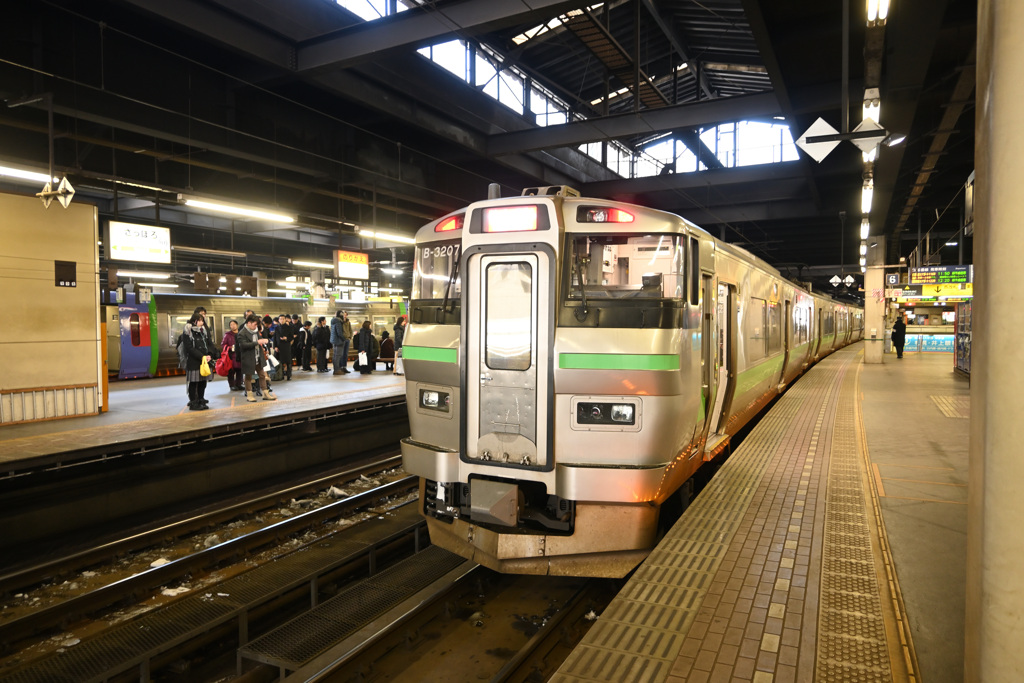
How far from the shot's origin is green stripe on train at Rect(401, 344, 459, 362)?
534 cm

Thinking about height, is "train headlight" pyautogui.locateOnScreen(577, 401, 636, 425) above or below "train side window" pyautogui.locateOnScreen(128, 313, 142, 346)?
below

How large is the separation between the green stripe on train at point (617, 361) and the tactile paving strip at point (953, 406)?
371 inches

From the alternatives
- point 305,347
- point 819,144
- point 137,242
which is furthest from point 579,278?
point 305,347

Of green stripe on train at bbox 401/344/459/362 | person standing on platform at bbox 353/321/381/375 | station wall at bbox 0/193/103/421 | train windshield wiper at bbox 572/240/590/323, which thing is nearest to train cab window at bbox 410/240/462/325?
green stripe on train at bbox 401/344/459/362

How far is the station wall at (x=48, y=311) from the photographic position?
33.4 ft

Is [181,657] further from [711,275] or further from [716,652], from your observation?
[711,275]

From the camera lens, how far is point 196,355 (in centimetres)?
1163

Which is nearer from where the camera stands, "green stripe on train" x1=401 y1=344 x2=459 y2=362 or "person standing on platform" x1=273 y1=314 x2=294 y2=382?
"green stripe on train" x1=401 y1=344 x2=459 y2=362

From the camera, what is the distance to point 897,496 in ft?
22.3

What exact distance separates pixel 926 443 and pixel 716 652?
25.8 feet

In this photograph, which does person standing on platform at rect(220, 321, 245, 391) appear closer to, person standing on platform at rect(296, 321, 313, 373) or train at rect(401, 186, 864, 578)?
person standing on platform at rect(296, 321, 313, 373)

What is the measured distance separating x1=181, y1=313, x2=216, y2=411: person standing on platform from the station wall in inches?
60.7

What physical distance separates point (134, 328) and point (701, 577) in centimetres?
1816

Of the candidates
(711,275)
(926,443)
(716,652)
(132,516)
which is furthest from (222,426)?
(926,443)
